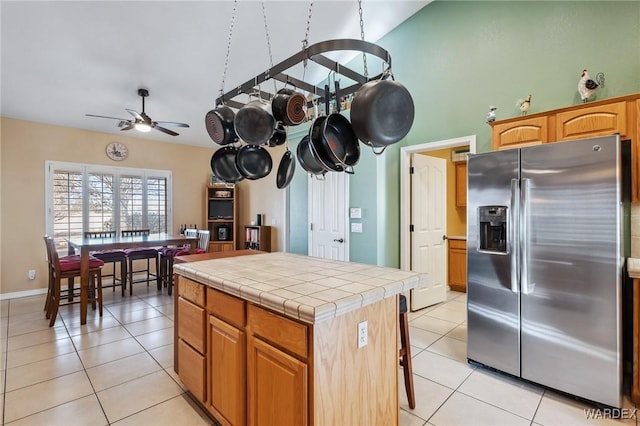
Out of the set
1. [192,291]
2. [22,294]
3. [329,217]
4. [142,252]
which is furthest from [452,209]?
[22,294]

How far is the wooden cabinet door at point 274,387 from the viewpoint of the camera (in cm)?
125

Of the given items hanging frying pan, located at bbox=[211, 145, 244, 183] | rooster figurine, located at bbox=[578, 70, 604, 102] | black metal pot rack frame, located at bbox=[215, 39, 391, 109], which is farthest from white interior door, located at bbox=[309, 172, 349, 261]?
rooster figurine, located at bbox=[578, 70, 604, 102]

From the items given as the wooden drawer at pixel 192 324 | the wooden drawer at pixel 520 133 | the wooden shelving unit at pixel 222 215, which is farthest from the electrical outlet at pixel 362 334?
the wooden shelving unit at pixel 222 215

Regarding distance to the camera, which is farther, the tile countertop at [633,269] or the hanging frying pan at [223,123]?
the hanging frying pan at [223,123]

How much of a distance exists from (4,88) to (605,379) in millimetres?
6406

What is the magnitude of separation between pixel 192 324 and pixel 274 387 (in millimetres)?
865

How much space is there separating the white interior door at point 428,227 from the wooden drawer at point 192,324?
2775 millimetres

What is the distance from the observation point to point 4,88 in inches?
143

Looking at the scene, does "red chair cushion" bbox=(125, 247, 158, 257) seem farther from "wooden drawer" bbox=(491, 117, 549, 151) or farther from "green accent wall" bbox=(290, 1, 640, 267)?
"wooden drawer" bbox=(491, 117, 549, 151)

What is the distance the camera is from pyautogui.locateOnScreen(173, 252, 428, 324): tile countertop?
123cm

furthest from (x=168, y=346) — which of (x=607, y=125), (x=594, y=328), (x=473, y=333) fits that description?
(x=607, y=125)

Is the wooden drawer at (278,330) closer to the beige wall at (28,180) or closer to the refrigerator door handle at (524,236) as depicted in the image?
the refrigerator door handle at (524,236)

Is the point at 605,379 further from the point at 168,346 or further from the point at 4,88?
the point at 4,88

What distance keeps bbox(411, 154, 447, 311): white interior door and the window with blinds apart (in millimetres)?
4793
